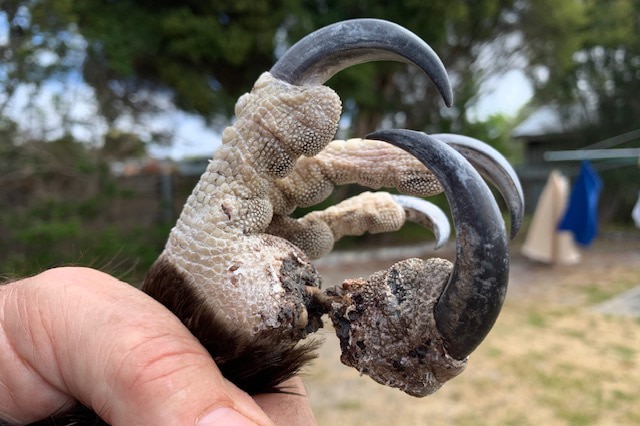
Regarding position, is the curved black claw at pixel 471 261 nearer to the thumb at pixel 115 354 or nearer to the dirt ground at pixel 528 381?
the thumb at pixel 115 354

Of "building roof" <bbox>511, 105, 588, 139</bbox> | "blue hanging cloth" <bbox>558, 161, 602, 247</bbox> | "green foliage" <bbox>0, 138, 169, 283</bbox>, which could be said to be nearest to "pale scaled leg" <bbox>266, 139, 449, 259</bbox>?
"green foliage" <bbox>0, 138, 169, 283</bbox>

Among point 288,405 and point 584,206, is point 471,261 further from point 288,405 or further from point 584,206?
point 584,206

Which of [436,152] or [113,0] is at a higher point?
[113,0]

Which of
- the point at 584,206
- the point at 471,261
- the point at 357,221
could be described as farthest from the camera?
the point at 584,206

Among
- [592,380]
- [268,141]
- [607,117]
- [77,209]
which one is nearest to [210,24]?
[77,209]

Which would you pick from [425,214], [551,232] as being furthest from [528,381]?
[551,232]

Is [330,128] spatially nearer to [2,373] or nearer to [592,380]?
[2,373]

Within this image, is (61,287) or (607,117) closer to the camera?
(61,287)
